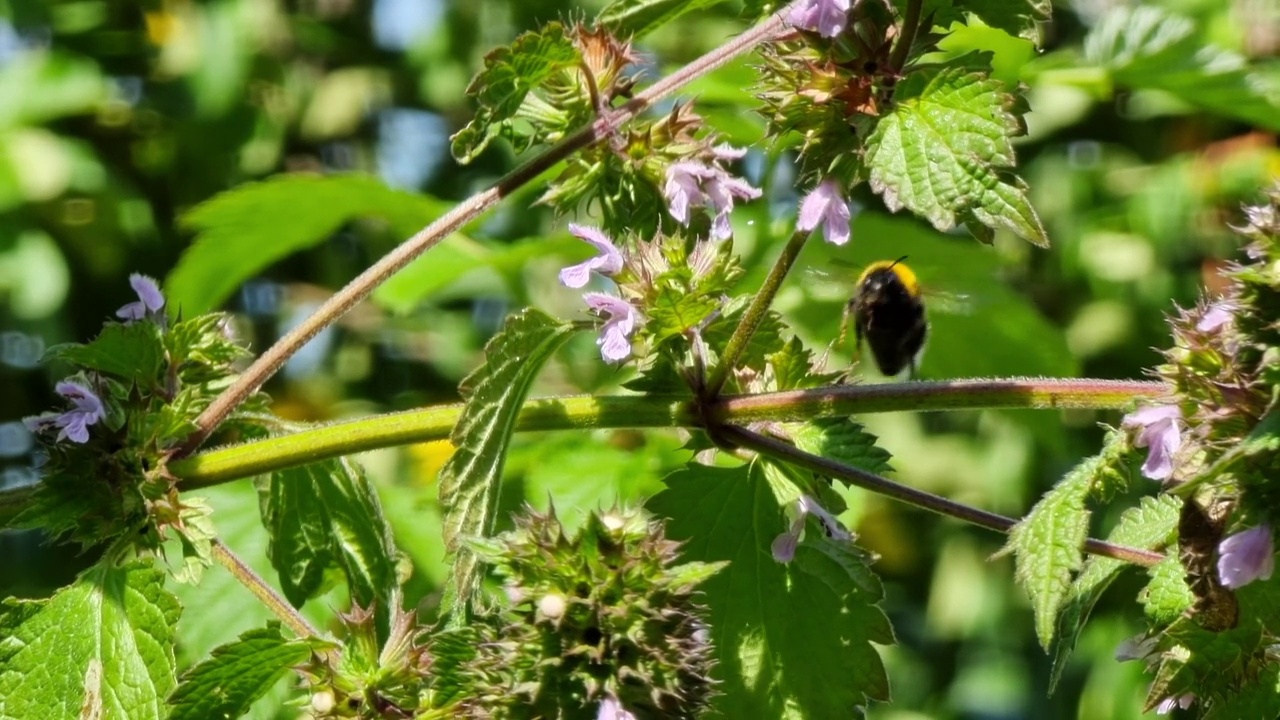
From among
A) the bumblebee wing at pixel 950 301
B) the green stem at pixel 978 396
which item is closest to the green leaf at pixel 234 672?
the green stem at pixel 978 396

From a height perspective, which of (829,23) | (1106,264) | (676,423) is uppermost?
(829,23)

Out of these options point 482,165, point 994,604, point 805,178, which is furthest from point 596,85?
point 994,604

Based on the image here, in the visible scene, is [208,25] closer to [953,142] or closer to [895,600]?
[895,600]

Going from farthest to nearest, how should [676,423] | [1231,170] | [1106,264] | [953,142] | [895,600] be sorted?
1. [895,600]
2. [1106,264]
3. [1231,170]
4. [676,423]
5. [953,142]

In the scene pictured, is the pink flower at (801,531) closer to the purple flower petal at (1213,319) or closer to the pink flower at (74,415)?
the purple flower petal at (1213,319)

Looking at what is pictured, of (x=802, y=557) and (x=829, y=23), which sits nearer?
(x=829, y=23)

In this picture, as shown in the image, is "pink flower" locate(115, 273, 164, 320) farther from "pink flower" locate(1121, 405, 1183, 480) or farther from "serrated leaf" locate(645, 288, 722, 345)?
"pink flower" locate(1121, 405, 1183, 480)

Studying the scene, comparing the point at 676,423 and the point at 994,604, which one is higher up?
the point at 676,423
